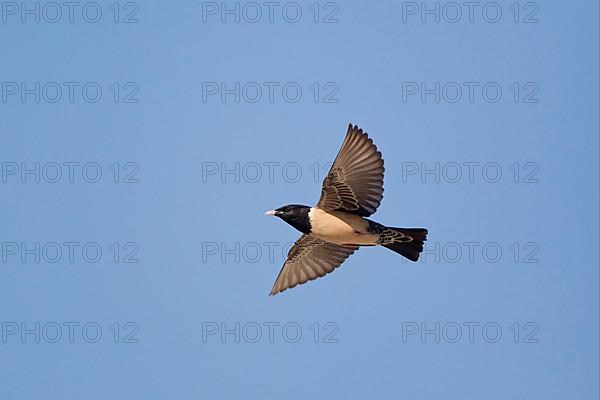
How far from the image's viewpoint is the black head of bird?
13258mm

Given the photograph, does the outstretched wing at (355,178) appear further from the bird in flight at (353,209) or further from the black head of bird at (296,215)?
the black head of bird at (296,215)

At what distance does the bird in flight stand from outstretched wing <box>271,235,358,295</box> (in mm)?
1078

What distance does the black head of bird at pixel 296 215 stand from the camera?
43.5 feet

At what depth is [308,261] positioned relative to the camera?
48.5 feet

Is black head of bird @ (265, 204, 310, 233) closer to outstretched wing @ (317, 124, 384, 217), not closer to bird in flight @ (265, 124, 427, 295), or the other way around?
bird in flight @ (265, 124, 427, 295)

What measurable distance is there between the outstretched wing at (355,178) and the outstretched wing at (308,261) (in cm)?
134

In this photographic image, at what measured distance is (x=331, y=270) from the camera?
48.1ft

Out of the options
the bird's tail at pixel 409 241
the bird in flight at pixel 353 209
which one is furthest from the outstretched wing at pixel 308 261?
the bird's tail at pixel 409 241

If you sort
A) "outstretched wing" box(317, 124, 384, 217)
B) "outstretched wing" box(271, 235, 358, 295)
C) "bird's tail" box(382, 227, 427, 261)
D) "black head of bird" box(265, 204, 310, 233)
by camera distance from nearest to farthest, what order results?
"outstretched wing" box(317, 124, 384, 217) → "bird's tail" box(382, 227, 427, 261) → "black head of bird" box(265, 204, 310, 233) → "outstretched wing" box(271, 235, 358, 295)

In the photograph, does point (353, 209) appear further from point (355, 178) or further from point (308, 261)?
point (308, 261)

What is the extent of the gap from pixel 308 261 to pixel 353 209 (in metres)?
1.83

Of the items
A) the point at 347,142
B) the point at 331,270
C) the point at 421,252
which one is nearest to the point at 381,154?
the point at 347,142

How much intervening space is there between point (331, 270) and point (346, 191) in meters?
1.86

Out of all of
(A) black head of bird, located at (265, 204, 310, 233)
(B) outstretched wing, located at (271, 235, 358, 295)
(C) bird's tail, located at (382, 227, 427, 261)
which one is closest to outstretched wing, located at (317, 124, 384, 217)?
(A) black head of bird, located at (265, 204, 310, 233)
